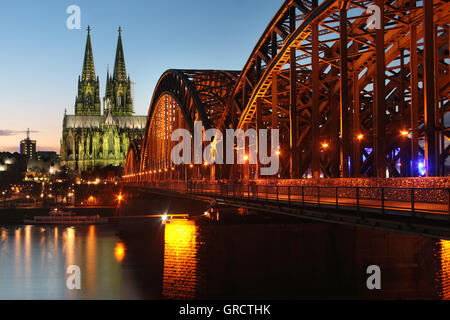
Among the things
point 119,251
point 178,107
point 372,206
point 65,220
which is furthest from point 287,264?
point 65,220

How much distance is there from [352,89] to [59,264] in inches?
1105

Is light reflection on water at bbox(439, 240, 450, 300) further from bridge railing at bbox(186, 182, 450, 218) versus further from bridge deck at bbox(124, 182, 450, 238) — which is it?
bridge deck at bbox(124, 182, 450, 238)

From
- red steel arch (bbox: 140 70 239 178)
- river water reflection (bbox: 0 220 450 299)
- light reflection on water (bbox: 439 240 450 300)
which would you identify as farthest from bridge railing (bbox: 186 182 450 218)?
red steel arch (bbox: 140 70 239 178)

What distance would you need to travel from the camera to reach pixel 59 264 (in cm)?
5041

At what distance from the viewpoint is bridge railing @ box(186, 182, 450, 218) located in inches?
638

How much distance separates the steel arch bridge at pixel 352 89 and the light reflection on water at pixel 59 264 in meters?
13.2

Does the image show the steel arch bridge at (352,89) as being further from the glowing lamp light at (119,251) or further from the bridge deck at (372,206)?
the glowing lamp light at (119,251)

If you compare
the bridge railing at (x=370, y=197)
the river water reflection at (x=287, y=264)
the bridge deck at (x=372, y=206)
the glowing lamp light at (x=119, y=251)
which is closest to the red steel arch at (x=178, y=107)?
the glowing lamp light at (x=119, y=251)

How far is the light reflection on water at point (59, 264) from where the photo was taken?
38750 mm

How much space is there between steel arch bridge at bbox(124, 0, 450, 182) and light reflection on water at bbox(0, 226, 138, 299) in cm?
1321

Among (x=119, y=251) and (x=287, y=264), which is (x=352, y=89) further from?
(x=119, y=251)
